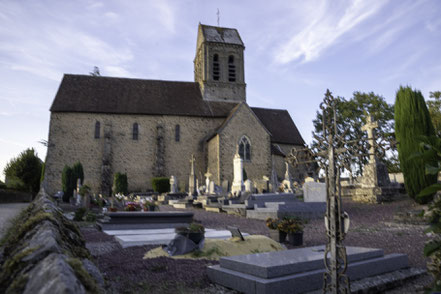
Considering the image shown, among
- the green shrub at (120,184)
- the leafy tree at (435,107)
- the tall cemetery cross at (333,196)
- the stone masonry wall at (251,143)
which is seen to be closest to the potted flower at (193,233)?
the tall cemetery cross at (333,196)

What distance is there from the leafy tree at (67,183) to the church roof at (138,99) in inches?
221

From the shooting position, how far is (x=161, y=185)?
975 inches

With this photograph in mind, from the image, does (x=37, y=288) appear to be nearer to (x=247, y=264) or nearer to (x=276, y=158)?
(x=247, y=264)

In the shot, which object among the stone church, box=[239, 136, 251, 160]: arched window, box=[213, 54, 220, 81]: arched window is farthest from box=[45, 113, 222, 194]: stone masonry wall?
box=[213, 54, 220, 81]: arched window

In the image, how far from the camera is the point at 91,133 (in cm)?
2700

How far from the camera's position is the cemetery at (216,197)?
9.22ft

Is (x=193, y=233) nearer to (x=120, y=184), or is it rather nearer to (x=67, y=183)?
(x=120, y=184)

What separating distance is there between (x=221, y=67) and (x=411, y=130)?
70.6ft

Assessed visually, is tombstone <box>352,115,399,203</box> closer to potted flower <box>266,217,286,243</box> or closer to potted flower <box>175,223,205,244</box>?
potted flower <box>266,217,286,243</box>

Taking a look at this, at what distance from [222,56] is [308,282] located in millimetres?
30091

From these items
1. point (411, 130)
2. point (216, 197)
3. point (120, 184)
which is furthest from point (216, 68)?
point (411, 130)

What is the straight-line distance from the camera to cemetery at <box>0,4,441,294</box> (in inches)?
111

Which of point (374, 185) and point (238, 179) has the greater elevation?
point (238, 179)

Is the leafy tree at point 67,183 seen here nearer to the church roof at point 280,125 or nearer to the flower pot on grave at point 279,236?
the church roof at point 280,125
